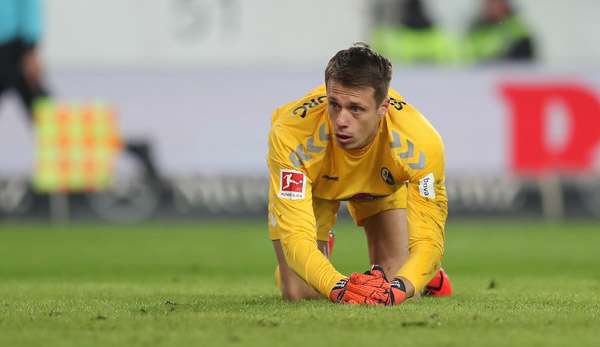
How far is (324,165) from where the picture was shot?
7.95m

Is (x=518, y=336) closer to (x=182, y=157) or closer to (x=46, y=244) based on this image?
(x=46, y=244)

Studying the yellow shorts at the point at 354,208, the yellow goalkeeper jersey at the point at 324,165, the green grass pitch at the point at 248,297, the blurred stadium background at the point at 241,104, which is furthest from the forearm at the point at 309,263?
the blurred stadium background at the point at 241,104

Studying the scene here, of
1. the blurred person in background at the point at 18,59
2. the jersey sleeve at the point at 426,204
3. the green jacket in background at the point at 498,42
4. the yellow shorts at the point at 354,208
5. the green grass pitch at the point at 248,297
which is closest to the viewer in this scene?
the green grass pitch at the point at 248,297

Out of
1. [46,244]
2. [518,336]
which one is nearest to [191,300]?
[518,336]

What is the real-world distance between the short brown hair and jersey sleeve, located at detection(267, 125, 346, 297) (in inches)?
22.9

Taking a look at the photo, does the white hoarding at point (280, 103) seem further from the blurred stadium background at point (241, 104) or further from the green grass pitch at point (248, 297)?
the green grass pitch at point (248, 297)

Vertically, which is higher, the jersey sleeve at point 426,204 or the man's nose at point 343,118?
the man's nose at point 343,118

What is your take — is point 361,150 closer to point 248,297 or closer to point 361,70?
point 361,70

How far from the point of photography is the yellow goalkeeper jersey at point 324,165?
291 inches

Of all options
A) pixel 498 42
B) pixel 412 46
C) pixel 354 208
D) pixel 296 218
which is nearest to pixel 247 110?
pixel 412 46

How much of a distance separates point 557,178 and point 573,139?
0.66 metres

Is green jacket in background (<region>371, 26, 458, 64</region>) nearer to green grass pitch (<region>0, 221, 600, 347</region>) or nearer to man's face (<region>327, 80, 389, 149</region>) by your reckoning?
green grass pitch (<region>0, 221, 600, 347</region>)

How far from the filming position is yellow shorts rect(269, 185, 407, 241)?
28.5 ft

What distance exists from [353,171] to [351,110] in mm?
824
